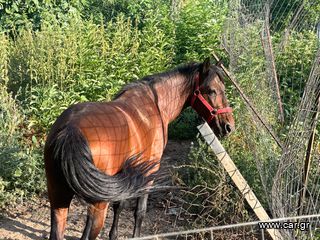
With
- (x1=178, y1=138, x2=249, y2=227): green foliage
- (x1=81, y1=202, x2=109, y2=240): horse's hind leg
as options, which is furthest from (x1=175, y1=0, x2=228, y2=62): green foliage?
(x1=81, y1=202, x2=109, y2=240): horse's hind leg

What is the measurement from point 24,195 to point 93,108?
2.36 metres

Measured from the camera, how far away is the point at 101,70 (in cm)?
693

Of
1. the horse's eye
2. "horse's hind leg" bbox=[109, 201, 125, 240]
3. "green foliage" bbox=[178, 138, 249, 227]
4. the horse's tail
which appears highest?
the horse's eye

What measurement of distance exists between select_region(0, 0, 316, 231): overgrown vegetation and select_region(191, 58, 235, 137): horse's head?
0.30 meters

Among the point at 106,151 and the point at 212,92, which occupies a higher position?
the point at 212,92

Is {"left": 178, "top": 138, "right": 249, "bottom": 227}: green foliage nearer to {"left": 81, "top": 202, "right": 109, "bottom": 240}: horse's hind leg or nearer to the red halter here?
the red halter

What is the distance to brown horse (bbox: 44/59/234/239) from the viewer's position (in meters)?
3.51

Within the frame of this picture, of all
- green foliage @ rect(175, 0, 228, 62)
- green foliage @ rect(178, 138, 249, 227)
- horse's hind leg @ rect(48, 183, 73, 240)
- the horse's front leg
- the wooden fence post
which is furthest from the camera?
green foliage @ rect(175, 0, 228, 62)

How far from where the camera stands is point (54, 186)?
144 inches

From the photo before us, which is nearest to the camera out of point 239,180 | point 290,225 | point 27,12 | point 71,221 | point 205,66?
point 290,225

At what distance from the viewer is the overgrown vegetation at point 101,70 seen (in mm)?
5672

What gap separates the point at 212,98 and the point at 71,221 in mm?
1851

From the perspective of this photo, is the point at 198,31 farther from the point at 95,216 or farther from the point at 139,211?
the point at 95,216

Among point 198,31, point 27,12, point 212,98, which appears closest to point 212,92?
point 212,98
